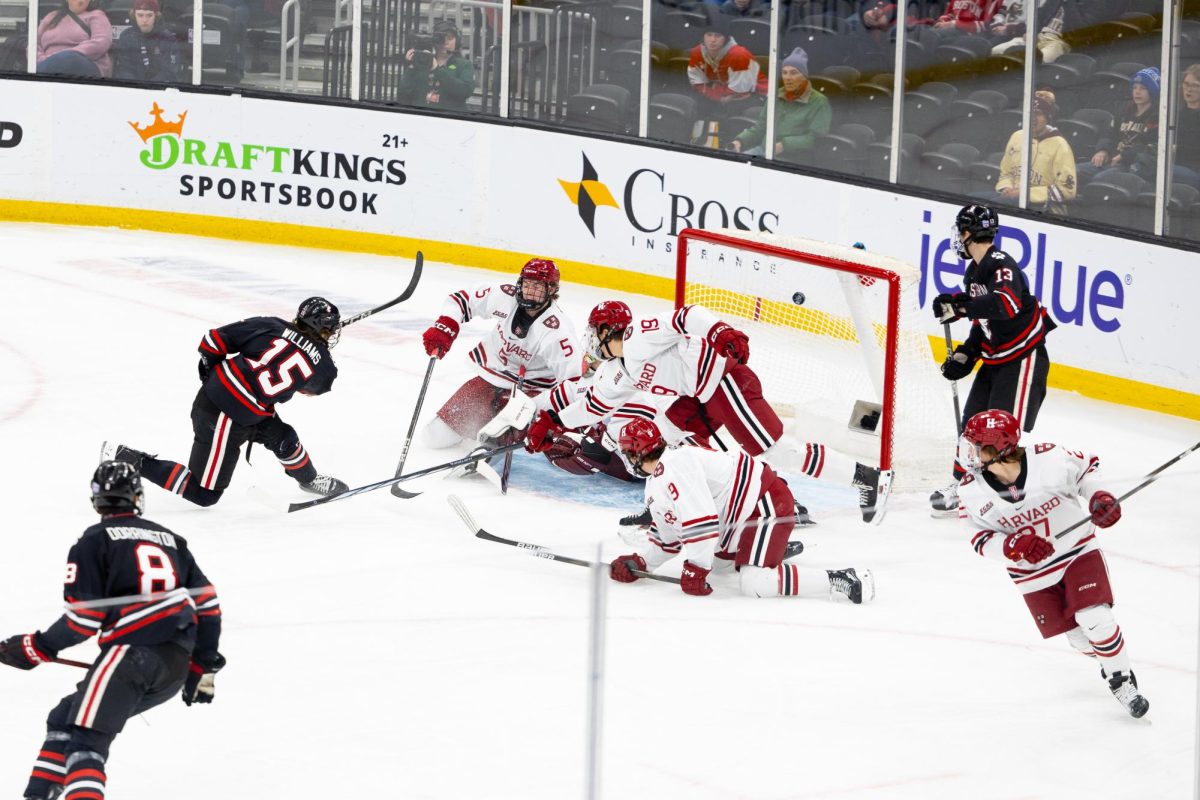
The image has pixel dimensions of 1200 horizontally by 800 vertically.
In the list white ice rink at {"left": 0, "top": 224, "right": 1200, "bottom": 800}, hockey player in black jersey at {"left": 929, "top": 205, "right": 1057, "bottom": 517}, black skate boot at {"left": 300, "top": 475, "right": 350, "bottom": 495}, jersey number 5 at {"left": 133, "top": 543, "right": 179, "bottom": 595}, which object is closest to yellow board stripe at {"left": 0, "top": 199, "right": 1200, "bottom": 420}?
white ice rink at {"left": 0, "top": 224, "right": 1200, "bottom": 800}

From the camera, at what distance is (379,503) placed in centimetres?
615

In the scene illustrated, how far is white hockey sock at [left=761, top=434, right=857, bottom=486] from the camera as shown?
605cm

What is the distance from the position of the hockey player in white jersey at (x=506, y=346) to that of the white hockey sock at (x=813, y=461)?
2.75 feet

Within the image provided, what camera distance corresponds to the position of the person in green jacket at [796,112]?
9.34 meters

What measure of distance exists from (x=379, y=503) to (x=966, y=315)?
2102mm

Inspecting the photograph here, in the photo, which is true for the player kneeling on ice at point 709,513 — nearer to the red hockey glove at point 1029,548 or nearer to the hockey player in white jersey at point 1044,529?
the hockey player in white jersey at point 1044,529

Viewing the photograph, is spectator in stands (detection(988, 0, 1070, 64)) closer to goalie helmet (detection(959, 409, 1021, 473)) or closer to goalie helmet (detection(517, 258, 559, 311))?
goalie helmet (detection(517, 258, 559, 311))

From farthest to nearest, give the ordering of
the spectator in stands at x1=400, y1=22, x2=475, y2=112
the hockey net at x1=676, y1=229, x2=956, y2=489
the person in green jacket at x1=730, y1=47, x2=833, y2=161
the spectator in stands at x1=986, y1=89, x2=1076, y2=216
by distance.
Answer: the spectator in stands at x1=400, y1=22, x2=475, y2=112 < the person in green jacket at x1=730, y1=47, x2=833, y2=161 < the spectator in stands at x1=986, y1=89, x2=1076, y2=216 < the hockey net at x1=676, y1=229, x2=956, y2=489

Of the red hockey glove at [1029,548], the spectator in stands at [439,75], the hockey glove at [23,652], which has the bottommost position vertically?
the hockey glove at [23,652]

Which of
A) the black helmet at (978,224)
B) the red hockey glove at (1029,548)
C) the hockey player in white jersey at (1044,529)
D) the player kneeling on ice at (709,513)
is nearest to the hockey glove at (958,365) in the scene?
the black helmet at (978,224)

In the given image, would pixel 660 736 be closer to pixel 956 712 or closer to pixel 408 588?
pixel 956 712

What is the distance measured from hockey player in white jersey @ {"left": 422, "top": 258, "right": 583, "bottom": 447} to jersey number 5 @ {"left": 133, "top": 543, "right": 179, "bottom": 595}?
3147 millimetres

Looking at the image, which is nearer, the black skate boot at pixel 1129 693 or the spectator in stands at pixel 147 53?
the black skate boot at pixel 1129 693

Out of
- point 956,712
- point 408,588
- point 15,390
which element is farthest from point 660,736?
point 15,390
